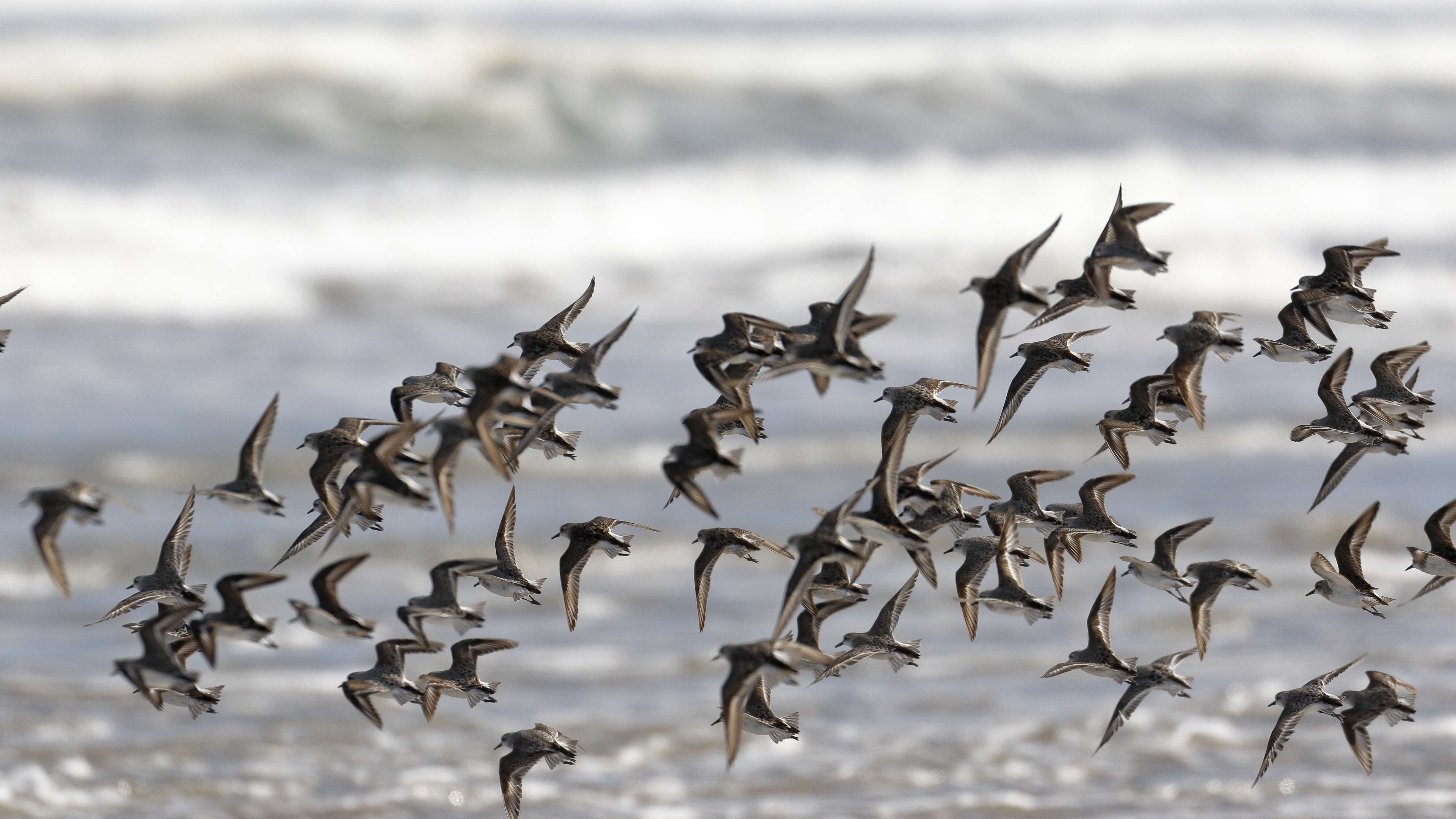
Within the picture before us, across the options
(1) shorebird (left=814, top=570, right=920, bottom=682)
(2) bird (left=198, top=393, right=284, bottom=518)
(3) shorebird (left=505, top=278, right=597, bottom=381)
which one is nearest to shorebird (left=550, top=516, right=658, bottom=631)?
(3) shorebird (left=505, top=278, right=597, bottom=381)

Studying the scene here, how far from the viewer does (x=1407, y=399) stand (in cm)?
529

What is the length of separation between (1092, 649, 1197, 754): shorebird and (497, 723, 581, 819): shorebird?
75.5 inches

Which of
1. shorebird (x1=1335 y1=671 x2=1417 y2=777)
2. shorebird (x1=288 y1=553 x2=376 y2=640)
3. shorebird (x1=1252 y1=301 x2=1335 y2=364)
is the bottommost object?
shorebird (x1=1335 y1=671 x2=1417 y2=777)

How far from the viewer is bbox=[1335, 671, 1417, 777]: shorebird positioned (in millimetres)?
5145

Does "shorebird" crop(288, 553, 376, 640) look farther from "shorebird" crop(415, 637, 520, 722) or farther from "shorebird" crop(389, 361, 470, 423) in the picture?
"shorebird" crop(389, 361, 470, 423)

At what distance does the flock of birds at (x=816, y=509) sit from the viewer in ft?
14.2

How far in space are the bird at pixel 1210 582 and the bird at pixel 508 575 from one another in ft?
7.34

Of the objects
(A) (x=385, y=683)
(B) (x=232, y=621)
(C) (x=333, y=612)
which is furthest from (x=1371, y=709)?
(B) (x=232, y=621)

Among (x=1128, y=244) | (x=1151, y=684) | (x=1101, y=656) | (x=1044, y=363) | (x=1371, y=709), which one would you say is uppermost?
(x=1128, y=244)

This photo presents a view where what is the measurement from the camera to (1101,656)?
215 inches

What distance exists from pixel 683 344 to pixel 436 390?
17825 mm

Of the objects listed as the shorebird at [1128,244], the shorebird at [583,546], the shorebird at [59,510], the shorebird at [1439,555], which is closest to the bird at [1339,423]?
the shorebird at [1439,555]

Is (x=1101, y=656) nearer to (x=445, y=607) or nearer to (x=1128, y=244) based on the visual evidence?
(x=1128, y=244)

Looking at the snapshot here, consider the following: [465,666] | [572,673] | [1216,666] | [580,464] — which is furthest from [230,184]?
[465,666]
